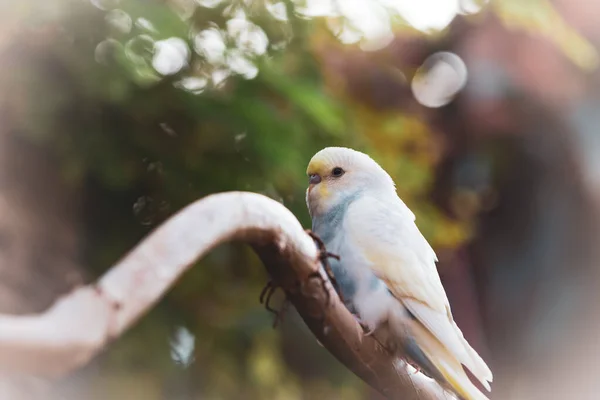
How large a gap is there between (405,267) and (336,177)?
0.10 meters

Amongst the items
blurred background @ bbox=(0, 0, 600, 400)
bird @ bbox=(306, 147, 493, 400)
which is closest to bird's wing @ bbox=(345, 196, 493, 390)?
bird @ bbox=(306, 147, 493, 400)

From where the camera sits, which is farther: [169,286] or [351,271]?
[351,271]

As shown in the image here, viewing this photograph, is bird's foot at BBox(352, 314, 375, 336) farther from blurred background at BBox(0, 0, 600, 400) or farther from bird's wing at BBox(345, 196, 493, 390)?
blurred background at BBox(0, 0, 600, 400)

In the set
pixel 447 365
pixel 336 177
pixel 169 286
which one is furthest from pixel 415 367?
pixel 169 286

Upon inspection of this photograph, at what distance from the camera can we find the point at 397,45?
40.4 inches

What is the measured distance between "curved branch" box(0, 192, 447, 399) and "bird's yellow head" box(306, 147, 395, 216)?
14cm

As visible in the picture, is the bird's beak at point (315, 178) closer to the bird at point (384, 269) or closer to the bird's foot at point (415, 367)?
the bird at point (384, 269)

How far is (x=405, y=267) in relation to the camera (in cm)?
54

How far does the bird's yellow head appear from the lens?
1.80 ft

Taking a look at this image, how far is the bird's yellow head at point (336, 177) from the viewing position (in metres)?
0.55

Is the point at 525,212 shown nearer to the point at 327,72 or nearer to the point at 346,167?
the point at 327,72

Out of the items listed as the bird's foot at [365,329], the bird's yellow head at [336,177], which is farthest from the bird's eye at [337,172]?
the bird's foot at [365,329]

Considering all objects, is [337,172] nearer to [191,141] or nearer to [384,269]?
[384,269]

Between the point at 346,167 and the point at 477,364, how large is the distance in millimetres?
194
